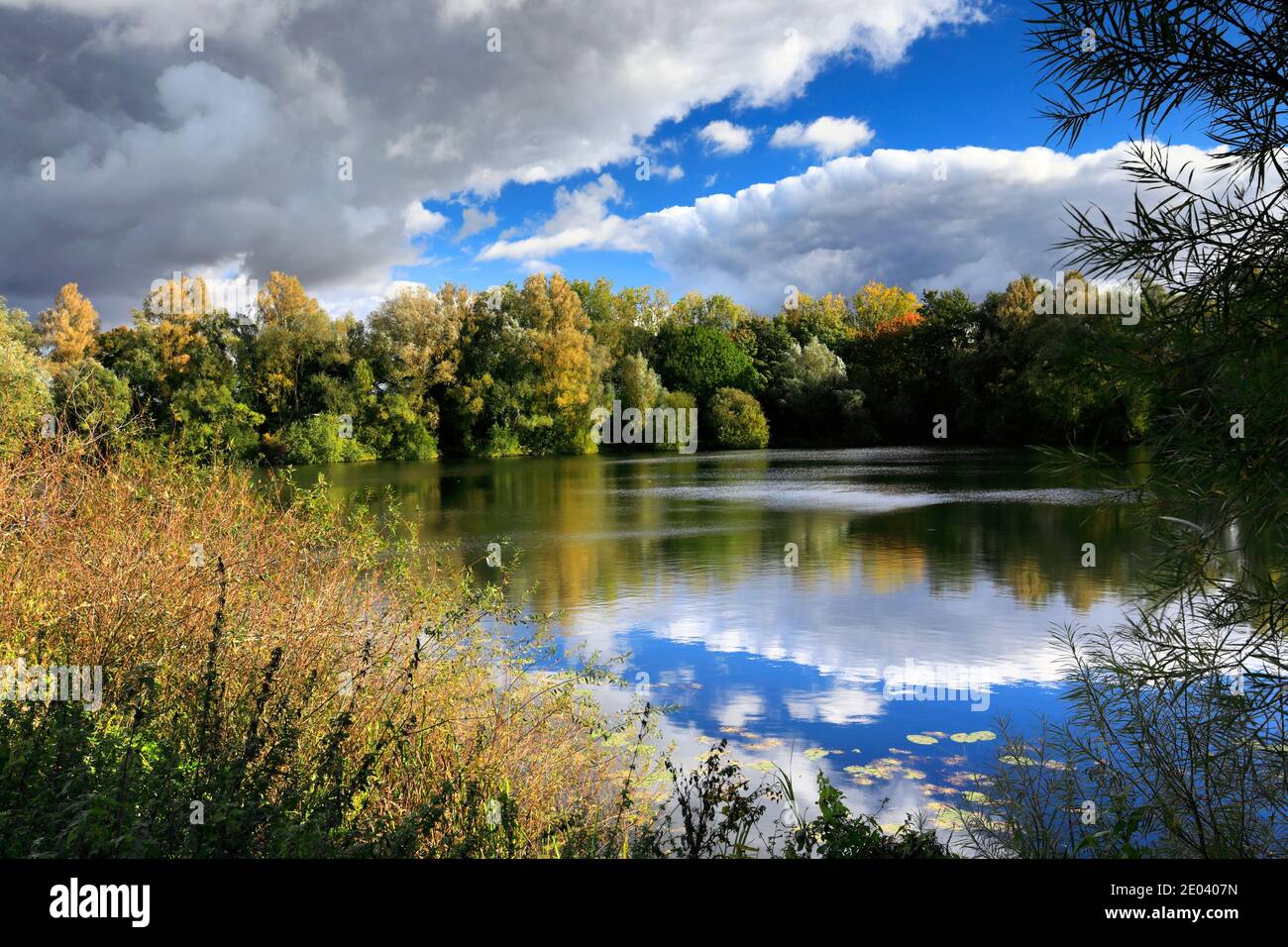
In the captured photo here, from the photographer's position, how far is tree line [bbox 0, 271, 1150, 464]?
151 ft

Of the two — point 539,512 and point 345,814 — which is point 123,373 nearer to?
point 539,512

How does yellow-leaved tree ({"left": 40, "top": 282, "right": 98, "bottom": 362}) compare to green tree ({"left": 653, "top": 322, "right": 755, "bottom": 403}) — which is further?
green tree ({"left": 653, "top": 322, "right": 755, "bottom": 403})

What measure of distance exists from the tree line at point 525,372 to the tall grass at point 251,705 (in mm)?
33953

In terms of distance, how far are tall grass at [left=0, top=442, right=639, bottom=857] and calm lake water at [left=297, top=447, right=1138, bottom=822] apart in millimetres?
1651

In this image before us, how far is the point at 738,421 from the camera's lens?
2314 inches

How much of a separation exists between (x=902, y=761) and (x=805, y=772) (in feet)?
2.59

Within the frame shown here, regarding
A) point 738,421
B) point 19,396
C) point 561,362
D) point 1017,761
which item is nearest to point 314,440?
point 561,362

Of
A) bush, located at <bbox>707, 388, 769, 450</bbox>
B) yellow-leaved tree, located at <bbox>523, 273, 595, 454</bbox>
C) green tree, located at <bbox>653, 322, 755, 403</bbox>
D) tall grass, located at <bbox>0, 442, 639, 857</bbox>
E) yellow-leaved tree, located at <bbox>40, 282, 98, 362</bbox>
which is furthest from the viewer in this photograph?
green tree, located at <bbox>653, 322, 755, 403</bbox>

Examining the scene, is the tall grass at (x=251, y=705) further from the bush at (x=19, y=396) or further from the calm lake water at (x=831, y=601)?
the calm lake water at (x=831, y=601)

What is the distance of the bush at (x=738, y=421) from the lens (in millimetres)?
58750

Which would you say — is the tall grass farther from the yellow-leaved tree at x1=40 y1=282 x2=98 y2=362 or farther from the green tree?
the green tree

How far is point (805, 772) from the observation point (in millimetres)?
6578

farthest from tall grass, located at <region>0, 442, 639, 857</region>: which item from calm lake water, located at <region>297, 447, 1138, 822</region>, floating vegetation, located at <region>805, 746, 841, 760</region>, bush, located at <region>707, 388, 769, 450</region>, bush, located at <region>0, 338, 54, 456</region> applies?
bush, located at <region>707, 388, 769, 450</region>

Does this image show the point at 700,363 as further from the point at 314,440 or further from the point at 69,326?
the point at 69,326
